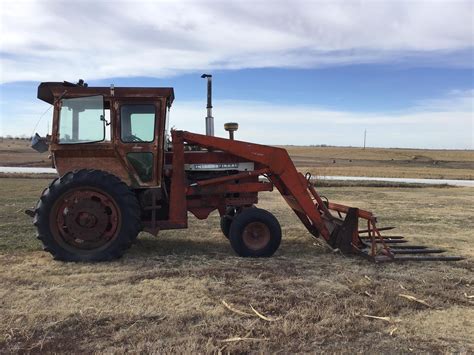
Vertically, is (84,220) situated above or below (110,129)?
below

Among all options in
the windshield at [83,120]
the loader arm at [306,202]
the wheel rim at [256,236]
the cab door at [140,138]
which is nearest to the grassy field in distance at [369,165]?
the loader arm at [306,202]

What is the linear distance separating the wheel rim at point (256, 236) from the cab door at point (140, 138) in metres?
1.62

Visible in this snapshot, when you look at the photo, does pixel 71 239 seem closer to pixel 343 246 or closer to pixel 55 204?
pixel 55 204

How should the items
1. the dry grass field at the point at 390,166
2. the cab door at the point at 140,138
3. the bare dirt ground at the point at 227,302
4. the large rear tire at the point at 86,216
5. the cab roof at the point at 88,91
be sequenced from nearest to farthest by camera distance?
1. the bare dirt ground at the point at 227,302
2. the large rear tire at the point at 86,216
3. the cab roof at the point at 88,91
4. the cab door at the point at 140,138
5. the dry grass field at the point at 390,166

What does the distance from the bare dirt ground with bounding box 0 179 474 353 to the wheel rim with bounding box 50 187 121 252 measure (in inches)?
15.1

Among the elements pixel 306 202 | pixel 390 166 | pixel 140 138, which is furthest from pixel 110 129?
pixel 390 166

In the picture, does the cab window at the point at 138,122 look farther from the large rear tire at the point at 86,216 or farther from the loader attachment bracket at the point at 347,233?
the loader attachment bracket at the point at 347,233

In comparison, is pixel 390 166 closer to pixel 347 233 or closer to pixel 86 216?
pixel 347 233

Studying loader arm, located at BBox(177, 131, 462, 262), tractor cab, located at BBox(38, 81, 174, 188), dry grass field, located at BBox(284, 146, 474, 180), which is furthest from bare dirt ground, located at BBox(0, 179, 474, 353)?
dry grass field, located at BBox(284, 146, 474, 180)

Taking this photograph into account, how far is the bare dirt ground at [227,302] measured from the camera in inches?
170

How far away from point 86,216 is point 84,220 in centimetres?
6

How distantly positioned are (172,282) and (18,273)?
2090mm

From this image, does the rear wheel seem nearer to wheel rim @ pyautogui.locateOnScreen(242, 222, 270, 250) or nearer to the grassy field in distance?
wheel rim @ pyautogui.locateOnScreen(242, 222, 270, 250)

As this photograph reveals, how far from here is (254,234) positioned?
767 cm
